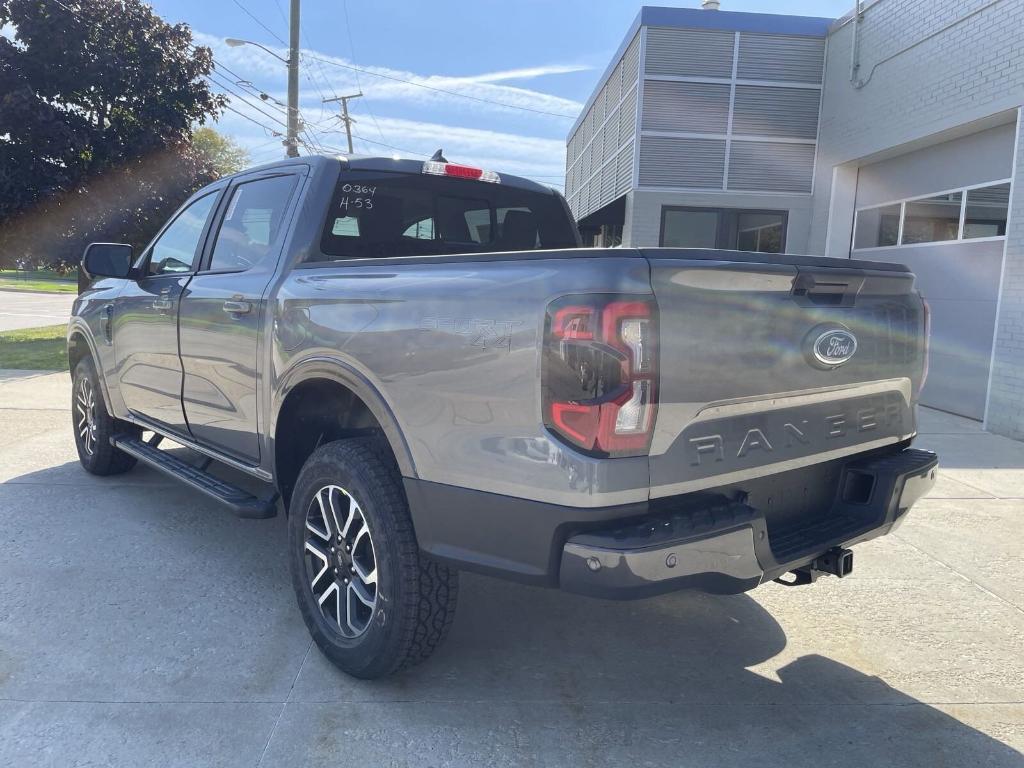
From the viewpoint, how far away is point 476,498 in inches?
91.6

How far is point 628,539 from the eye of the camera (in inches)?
83.2

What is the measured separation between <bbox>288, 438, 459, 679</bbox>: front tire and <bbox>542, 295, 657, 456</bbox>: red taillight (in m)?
0.79

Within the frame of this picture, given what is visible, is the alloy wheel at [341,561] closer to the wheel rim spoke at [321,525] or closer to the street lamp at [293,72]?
the wheel rim spoke at [321,525]

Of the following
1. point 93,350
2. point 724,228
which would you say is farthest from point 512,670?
point 724,228

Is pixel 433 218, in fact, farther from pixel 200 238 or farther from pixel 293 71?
pixel 293 71

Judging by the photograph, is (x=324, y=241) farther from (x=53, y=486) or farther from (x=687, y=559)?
(x=53, y=486)

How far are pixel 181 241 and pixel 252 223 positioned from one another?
0.91 meters

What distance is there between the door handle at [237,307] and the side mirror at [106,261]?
139cm

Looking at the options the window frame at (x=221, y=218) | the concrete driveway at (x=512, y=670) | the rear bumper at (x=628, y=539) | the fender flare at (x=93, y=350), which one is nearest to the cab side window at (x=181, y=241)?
the window frame at (x=221, y=218)

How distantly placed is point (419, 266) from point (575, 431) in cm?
87

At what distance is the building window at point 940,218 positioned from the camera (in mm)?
8445

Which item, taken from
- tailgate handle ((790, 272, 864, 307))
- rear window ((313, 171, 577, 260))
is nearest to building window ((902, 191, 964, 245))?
rear window ((313, 171, 577, 260))

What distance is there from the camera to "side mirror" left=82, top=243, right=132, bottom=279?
14.6 feet

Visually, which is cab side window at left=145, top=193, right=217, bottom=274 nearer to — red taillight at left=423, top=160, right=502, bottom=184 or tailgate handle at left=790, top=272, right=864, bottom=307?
red taillight at left=423, top=160, right=502, bottom=184
